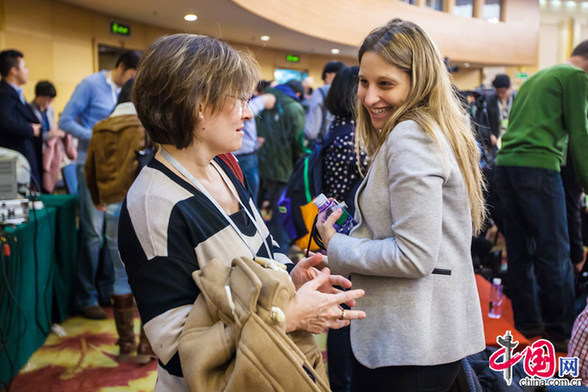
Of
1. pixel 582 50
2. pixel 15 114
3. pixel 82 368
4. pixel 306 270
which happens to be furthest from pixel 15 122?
pixel 582 50

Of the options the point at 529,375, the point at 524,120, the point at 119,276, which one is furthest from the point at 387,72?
the point at 119,276

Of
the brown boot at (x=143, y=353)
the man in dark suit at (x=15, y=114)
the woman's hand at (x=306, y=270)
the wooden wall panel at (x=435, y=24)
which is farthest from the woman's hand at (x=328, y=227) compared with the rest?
the wooden wall panel at (x=435, y=24)

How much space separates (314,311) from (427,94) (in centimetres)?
70

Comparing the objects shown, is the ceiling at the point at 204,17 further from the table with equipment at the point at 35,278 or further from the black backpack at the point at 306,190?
the black backpack at the point at 306,190

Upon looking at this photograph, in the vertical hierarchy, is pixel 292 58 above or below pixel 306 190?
above

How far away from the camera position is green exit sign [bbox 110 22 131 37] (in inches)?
373

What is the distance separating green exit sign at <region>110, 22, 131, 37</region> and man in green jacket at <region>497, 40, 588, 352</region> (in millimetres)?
8267

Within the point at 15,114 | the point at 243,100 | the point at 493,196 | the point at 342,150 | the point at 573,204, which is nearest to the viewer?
the point at 243,100

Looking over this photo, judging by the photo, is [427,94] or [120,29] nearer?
[427,94]

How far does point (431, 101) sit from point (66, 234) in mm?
2980

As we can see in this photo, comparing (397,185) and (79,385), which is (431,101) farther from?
(79,385)

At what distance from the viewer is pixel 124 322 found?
3.02 meters

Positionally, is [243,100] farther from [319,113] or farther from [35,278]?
[319,113]

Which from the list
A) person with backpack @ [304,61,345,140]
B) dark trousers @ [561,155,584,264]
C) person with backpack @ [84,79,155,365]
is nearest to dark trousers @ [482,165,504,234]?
dark trousers @ [561,155,584,264]
